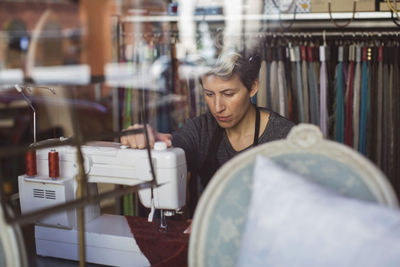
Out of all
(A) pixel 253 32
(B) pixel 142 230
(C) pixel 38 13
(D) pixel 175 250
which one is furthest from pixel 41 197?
(C) pixel 38 13

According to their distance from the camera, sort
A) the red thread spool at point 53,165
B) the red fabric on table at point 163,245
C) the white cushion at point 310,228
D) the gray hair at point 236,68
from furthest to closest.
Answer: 1. the gray hair at point 236,68
2. the red thread spool at point 53,165
3. the red fabric on table at point 163,245
4. the white cushion at point 310,228

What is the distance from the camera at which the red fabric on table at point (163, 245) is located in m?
1.47

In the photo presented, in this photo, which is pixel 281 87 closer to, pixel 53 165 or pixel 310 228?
pixel 53 165

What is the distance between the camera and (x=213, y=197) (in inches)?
44.6

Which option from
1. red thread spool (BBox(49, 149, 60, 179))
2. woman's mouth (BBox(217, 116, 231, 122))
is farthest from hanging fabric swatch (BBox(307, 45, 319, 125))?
red thread spool (BBox(49, 149, 60, 179))

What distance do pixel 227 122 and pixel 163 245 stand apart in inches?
33.8

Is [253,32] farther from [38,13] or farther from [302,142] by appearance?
[38,13]

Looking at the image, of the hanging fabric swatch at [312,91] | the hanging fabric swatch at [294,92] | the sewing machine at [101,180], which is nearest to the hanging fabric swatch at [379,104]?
the hanging fabric swatch at [312,91]

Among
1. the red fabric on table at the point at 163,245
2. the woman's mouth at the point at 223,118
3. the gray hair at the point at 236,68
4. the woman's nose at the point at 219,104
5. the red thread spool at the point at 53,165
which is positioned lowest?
the red fabric on table at the point at 163,245

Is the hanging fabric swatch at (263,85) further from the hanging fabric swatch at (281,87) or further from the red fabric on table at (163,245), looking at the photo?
the red fabric on table at (163,245)

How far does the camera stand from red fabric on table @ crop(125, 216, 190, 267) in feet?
4.82

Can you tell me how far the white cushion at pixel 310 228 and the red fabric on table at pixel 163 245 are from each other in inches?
19.6

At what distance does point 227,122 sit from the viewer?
7.29 feet

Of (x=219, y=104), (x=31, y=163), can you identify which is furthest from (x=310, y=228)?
(x=219, y=104)
